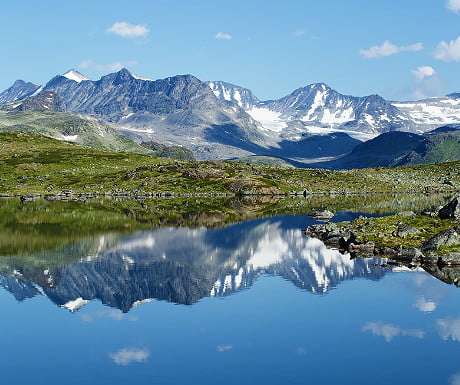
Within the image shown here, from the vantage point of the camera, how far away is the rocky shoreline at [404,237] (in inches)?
2783

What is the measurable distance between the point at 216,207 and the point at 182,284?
3793 inches

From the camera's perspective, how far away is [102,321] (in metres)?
50.3

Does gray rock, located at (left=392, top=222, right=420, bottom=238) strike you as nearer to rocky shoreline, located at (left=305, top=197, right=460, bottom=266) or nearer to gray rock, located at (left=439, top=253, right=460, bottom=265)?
rocky shoreline, located at (left=305, top=197, right=460, bottom=266)

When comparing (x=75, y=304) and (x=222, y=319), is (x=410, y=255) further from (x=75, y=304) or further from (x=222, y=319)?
(x=75, y=304)

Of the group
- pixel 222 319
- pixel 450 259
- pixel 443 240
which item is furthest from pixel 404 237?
pixel 222 319

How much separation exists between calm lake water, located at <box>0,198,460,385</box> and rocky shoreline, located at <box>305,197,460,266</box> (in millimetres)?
4225

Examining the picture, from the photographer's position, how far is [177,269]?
242 ft

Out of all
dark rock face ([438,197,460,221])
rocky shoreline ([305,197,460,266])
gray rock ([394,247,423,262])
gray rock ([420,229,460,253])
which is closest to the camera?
gray rock ([394,247,423,262])

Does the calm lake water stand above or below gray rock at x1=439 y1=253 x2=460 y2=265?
below

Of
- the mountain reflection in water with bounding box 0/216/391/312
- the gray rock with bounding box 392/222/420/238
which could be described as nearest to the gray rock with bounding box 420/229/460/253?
the mountain reflection in water with bounding box 0/216/391/312

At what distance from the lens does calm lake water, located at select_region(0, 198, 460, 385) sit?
38125 millimetres

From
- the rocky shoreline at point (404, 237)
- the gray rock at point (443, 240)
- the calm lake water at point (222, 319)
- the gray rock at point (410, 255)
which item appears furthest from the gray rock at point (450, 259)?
the gray rock at point (443, 240)

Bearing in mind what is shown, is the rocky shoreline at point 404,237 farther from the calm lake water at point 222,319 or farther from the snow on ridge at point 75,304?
the snow on ridge at point 75,304

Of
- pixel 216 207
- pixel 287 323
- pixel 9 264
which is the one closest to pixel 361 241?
pixel 287 323
